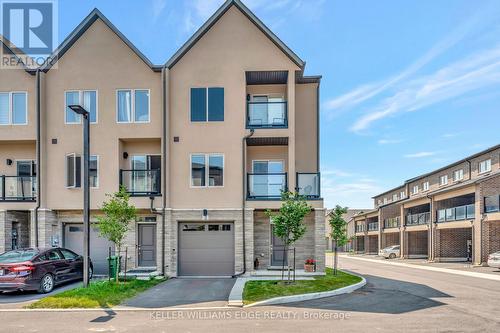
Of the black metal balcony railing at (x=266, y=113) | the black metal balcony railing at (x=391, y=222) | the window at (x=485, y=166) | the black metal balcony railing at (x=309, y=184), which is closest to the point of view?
the black metal balcony railing at (x=309, y=184)

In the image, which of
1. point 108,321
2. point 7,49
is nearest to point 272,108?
point 108,321

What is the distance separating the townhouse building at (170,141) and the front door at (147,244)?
0.05 m

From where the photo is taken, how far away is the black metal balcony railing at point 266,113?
55.3ft

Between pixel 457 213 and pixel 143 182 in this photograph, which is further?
pixel 457 213

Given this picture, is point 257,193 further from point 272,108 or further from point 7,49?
point 7,49

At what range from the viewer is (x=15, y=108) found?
1717cm

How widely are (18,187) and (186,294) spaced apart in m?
10.4

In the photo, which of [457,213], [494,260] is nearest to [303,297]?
[494,260]

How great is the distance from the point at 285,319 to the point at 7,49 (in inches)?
701

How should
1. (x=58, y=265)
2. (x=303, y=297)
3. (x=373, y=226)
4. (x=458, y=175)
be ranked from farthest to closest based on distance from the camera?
(x=373, y=226)
(x=458, y=175)
(x=58, y=265)
(x=303, y=297)

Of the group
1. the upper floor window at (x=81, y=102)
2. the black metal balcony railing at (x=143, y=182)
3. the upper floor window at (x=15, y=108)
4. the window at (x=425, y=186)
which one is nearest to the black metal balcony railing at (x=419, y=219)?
the window at (x=425, y=186)

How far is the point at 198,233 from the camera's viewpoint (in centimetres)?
1677

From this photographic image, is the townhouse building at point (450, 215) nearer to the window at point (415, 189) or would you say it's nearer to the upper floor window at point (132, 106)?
the window at point (415, 189)

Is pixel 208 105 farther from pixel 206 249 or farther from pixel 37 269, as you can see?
pixel 37 269
